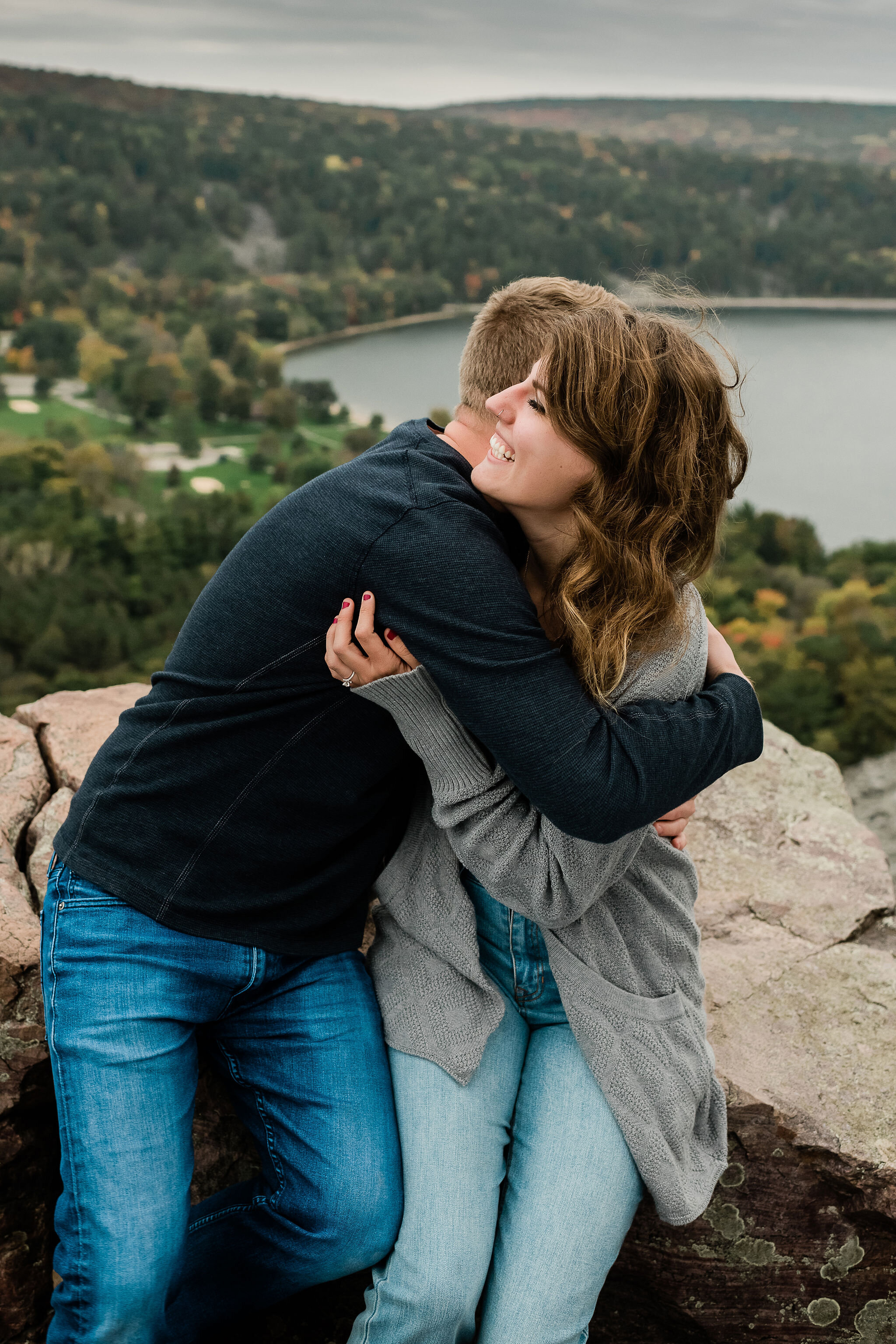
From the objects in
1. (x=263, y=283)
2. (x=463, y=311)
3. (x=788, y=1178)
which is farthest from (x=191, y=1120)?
(x=263, y=283)

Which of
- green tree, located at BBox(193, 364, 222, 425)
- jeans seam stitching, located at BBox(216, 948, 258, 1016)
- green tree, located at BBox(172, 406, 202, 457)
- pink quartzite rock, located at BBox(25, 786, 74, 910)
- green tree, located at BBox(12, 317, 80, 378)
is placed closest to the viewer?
jeans seam stitching, located at BBox(216, 948, 258, 1016)

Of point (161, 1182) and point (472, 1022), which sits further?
point (472, 1022)

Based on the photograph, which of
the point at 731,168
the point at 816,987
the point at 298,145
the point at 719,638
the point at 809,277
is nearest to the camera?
the point at 719,638

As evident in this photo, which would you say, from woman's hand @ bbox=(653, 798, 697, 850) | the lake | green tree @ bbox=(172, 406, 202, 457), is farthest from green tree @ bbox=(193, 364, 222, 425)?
woman's hand @ bbox=(653, 798, 697, 850)

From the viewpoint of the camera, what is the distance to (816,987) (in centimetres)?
288

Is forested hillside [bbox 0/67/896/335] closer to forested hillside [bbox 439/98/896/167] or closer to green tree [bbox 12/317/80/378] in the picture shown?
forested hillside [bbox 439/98/896/167]

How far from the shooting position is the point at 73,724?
10.9 ft

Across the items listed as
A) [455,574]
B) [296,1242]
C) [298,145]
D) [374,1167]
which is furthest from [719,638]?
[298,145]

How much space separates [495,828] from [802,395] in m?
49.3

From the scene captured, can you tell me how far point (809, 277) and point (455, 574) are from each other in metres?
57.3

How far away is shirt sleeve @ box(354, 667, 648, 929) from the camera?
1.91 meters

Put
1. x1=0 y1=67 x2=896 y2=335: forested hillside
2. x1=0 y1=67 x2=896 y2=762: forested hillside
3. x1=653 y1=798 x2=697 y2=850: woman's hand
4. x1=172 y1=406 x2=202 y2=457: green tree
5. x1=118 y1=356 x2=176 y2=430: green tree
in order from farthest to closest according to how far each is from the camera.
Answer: x1=118 y1=356 x2=176 y2=430: green tree
x1=0 y1=67 x2=896 y2=335: forested hillside
x1=172 y1=406 x2=202 y2=457: green tree
x1=0 y1=67 x2=896 y2=762: forested hillside
x1=653 y1=798 x2=697 y2=850: woman's hand

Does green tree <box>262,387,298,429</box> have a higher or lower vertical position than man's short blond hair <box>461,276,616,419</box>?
lower

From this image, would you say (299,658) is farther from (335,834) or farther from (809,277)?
(809,277)
